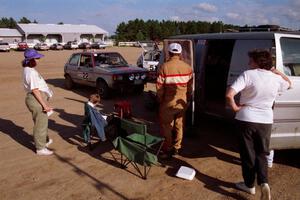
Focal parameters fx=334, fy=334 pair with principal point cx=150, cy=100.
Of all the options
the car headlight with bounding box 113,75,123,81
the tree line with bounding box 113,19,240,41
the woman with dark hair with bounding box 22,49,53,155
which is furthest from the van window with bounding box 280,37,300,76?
the tree line with bounding box 113,19,240,41

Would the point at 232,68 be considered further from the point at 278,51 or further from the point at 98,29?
the point at 98,29

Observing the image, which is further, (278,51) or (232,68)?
(232,68)

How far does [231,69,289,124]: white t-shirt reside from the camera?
406cm

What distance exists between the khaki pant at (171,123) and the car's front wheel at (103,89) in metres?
5.86

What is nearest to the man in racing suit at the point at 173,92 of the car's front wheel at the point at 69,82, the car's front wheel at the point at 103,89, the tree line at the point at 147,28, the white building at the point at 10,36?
the car's front wheel at the point at 103,89

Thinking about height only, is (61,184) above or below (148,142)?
below

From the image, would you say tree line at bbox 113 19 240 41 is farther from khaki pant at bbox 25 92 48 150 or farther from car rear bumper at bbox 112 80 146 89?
khaki pant at bbox 25 92 48 150

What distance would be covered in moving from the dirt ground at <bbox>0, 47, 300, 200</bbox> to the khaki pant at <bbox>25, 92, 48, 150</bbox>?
295 millimetres

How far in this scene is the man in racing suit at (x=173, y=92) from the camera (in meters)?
5.54

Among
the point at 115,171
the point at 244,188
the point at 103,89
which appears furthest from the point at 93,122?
the point at 103,89

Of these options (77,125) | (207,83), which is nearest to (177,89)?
(207,83)

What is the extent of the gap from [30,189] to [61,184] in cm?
43

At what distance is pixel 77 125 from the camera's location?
27.0 ft

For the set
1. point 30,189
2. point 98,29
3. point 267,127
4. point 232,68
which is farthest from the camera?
point 98,29
